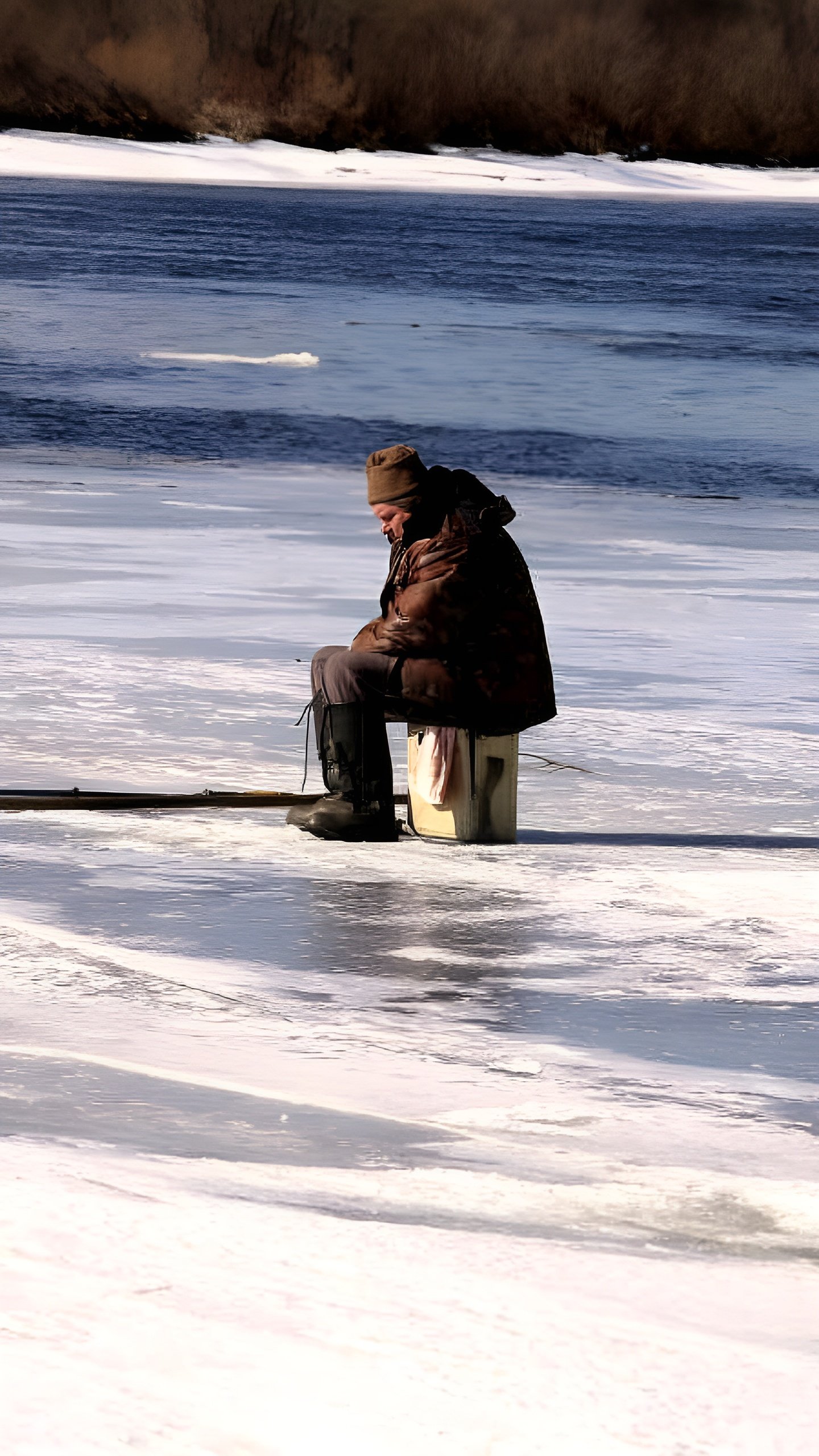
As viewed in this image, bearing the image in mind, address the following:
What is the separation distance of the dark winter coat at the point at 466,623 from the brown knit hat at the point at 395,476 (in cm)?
8

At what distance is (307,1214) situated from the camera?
344 cm

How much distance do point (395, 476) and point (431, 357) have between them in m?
23.1

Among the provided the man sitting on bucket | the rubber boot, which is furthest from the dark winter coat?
the rubber boot

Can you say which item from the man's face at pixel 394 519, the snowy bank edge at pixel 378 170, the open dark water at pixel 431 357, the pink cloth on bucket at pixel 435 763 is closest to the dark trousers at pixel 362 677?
the pink cloth on bucket at pixel 435 763

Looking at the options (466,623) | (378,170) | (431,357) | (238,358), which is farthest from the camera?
(378,170)

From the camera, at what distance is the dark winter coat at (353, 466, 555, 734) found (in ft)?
19.4

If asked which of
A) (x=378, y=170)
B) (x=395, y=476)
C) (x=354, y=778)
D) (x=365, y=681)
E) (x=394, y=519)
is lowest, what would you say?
(x=354, y=778)

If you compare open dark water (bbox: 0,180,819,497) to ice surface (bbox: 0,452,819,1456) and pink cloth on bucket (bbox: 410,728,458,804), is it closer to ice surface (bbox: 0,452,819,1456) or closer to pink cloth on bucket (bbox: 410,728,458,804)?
ice surface (bbox: 0,452,819,1456)

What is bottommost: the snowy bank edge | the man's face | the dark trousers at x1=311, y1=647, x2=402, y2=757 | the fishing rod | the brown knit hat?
the fishing rod

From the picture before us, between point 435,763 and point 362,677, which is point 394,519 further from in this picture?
point 435,763

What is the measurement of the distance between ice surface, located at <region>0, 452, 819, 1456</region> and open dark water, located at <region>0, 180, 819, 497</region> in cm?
1006

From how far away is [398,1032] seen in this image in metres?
4.40

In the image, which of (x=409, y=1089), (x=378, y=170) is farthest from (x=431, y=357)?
(x=378, y=170)

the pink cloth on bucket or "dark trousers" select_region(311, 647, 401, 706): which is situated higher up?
"dark trousers" select_region(311, 647, 401, 706)
